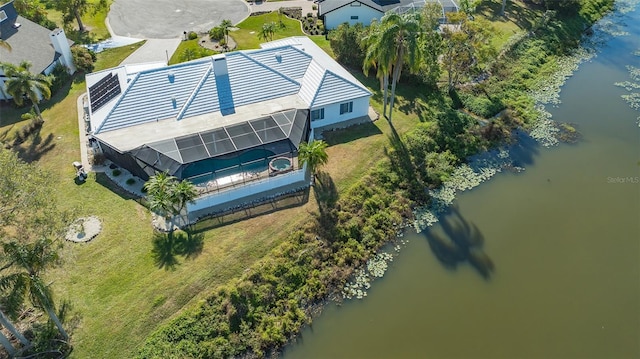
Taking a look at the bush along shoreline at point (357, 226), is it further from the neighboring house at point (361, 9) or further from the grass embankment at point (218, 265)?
the neighboring house at point (361, 9)

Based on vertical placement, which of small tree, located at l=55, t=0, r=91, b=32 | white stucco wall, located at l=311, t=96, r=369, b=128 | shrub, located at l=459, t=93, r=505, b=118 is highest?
small tree, located at l=55, t=0, r=91, b=32

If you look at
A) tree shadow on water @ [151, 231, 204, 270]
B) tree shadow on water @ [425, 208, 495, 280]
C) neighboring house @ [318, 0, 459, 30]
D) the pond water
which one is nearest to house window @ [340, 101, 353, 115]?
the pond water

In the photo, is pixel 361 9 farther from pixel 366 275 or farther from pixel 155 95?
pixel 366 275

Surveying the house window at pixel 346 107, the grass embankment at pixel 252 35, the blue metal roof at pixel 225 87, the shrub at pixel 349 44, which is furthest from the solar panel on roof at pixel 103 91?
the shrub at pixel 349 44

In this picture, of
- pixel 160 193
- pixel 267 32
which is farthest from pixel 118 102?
pixel 267 32

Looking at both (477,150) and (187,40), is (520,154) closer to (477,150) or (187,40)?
(477,150)

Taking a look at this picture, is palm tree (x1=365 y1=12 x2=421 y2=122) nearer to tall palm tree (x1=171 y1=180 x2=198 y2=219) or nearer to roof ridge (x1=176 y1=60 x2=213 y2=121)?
roof ridge (x1=176 y1=60 x2=213 y2=121)

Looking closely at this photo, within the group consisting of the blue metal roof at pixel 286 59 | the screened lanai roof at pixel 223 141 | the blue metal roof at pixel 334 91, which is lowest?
the screened lanai roof at pixel 223 141

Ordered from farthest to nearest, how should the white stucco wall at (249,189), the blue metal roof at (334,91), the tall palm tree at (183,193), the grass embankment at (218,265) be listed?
the blue metal roof at (334,91) → the white stucco wall at (249,189) → the tall palm tree at (183,193) → the grass embankment at (218,265)
